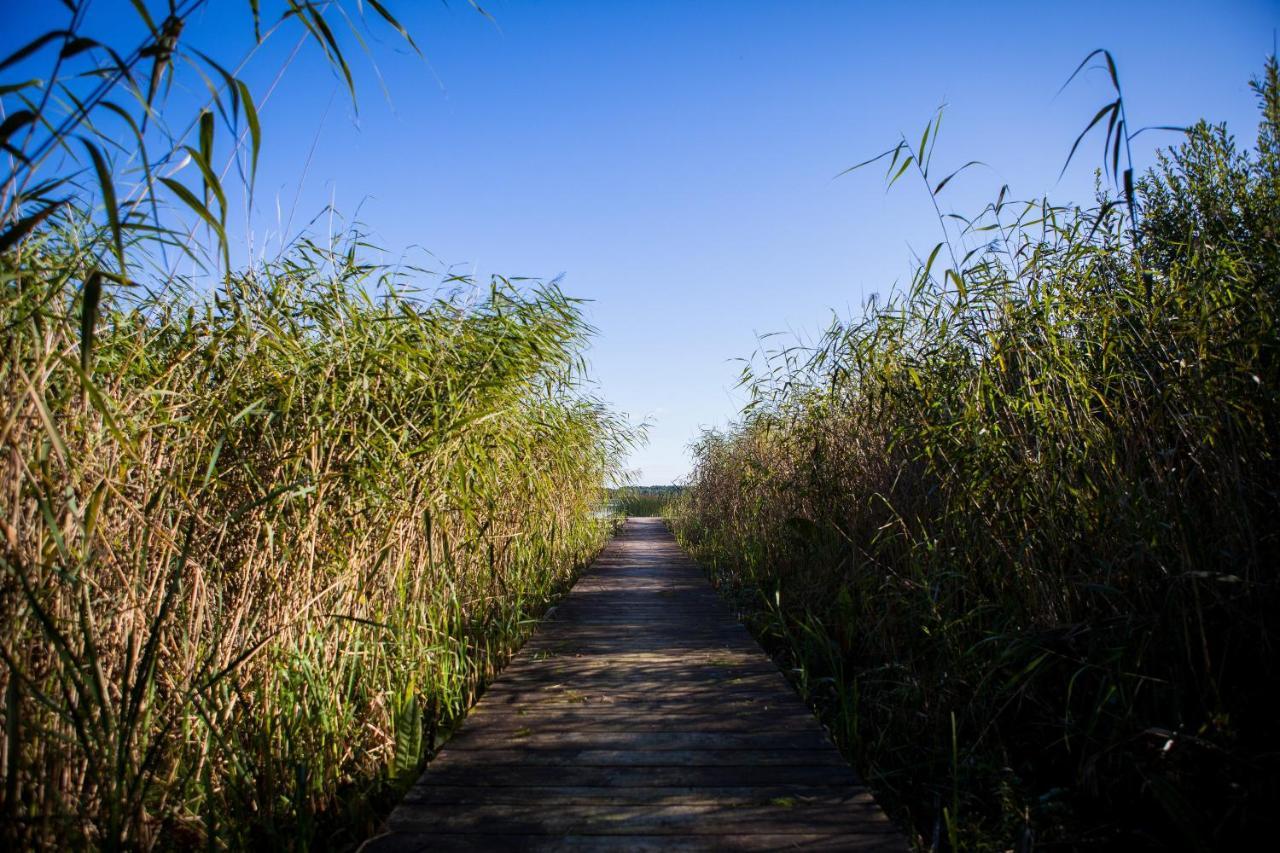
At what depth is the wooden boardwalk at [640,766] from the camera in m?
1.77

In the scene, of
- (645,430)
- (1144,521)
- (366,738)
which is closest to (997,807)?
(1144,521)

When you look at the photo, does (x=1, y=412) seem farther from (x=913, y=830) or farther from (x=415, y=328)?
(x=913, y=830)

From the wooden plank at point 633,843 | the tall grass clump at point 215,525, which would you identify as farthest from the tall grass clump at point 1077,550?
the tall grass clump at point 215,525

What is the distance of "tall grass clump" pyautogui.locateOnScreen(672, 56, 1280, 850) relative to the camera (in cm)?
187

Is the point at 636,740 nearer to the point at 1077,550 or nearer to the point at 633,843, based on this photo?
the point at 633,843

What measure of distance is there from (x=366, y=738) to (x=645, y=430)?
8478 mm

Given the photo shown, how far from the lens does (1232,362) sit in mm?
2182

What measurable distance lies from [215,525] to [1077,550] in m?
3.08

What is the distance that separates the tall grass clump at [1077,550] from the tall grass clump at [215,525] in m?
1.96

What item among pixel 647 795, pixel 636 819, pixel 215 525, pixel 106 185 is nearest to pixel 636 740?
pixel 647 795

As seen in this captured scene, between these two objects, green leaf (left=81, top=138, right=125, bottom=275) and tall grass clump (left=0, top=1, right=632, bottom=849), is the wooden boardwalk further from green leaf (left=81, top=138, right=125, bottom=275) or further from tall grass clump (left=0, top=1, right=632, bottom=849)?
green leaf (left=81, top=138, right=125, bottom=275)

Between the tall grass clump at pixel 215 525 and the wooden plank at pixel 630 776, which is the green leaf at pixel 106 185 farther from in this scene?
the wooden plank at pixel 630 776

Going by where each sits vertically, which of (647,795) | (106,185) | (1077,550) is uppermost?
(106,185)

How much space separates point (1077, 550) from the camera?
2.29m
